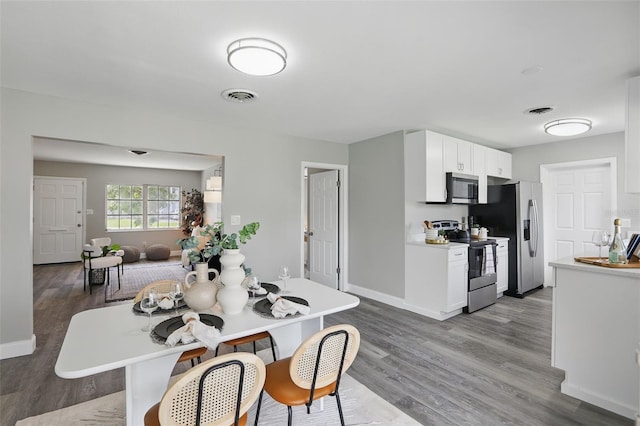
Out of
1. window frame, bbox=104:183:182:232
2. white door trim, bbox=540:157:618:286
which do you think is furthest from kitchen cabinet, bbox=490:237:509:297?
window frame, bbox=104:183:182:232

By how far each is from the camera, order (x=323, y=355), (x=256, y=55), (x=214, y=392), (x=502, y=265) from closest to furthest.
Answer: (x=214, y=392)
(x=323, y=355)
(x=256, y=55)
(x=502, y=265)

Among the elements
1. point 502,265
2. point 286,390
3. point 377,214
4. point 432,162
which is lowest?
point 286,390

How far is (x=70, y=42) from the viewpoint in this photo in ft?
6.70

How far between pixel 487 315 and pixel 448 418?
233 cm

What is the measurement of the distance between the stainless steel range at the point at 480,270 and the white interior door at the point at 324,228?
5.37 ft

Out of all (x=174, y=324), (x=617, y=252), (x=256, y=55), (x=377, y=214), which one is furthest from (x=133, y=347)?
(x=377, y=214)

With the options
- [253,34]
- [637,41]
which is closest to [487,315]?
[637,41]

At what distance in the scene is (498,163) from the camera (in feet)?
16.9

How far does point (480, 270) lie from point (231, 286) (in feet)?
11.6

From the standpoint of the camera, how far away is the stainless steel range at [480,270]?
13.3 ft

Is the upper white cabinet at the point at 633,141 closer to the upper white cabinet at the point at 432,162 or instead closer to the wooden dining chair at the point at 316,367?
the upper white cabinet at the point at 432,162

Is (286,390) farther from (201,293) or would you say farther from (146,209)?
(146,209)

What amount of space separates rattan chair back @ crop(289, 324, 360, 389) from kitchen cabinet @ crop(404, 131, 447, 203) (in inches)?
109

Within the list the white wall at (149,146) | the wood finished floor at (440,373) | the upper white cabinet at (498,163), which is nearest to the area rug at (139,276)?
the wood finished floor at (440,373)
